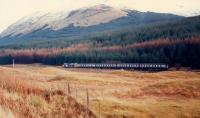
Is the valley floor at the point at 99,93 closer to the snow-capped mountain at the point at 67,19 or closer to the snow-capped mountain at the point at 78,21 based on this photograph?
the snow-capped mountain at the point at 78,21

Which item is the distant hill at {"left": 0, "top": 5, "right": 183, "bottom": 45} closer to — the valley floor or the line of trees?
the line of trees

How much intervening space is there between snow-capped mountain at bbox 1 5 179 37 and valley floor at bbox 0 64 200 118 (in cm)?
9482

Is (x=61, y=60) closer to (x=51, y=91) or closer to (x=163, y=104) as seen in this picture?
(x=163, y=104)

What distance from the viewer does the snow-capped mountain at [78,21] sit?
138 meters

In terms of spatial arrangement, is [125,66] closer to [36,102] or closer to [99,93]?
[99,93]

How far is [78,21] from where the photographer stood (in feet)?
495

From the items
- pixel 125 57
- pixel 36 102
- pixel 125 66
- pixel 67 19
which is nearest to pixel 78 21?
pixel 67 19

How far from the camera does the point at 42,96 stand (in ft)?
37.7

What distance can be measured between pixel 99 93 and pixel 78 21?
123935 mm

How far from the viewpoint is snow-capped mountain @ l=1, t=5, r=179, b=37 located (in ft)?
453

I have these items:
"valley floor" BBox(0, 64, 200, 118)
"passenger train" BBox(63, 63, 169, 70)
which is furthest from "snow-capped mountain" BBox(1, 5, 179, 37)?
"valley floor" BBox(0, 64, 200, 118)

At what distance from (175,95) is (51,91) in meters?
16.1

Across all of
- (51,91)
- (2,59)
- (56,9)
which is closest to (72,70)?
(2,59)

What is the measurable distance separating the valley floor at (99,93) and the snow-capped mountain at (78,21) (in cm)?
9482
